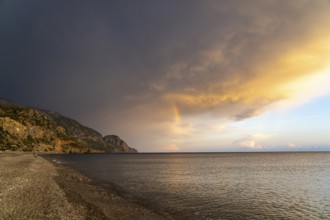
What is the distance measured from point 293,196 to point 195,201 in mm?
19121

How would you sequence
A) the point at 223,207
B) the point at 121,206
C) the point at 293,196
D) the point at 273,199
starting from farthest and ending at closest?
the point at 293,196, the point at 273,199, the point at 223,207, the point at 121,206

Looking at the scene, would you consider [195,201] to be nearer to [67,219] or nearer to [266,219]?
[266,219]

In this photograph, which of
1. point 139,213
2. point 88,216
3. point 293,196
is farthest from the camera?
point 293,196

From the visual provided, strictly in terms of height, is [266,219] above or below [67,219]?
below

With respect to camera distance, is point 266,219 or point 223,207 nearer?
point 266,219

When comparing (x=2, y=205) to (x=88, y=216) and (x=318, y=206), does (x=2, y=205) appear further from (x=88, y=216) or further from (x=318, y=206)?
(x=318, y=206)

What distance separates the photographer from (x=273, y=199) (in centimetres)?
4372

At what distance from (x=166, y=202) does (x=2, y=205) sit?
21591 mm

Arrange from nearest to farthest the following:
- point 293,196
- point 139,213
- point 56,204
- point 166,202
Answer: point 56,204 → point 139,213 → point 166,202 → point 293,196

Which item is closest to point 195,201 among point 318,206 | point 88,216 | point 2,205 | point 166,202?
point 166,202

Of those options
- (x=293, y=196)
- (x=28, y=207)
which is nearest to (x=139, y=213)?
(x=28, y=207)

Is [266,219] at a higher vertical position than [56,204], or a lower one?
lower

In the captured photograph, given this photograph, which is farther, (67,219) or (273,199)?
(273,199)

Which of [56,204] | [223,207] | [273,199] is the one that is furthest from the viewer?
[273,199]
